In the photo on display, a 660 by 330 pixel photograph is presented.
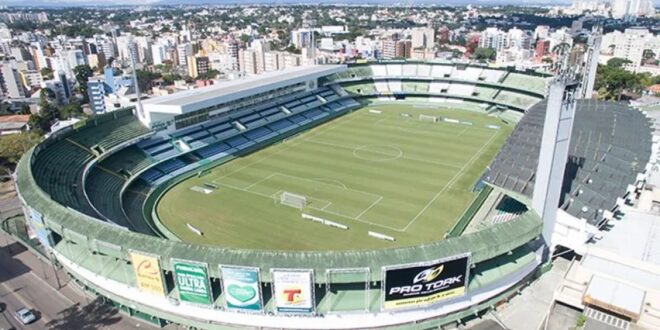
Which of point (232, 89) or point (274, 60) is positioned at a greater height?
point (232, 89)

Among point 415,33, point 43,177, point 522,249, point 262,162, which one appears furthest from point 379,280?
point 415,33

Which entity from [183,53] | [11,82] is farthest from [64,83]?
[183,53]

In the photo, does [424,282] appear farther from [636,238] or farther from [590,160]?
[590,160]

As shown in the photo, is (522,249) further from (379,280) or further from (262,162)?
(262,162)

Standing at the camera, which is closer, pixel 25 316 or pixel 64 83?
pixel 25 316

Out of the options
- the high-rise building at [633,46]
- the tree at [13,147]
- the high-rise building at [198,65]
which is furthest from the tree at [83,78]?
the high-rise building at [633,46]

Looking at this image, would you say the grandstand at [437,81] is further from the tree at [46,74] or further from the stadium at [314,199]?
the tree at [46,74]
